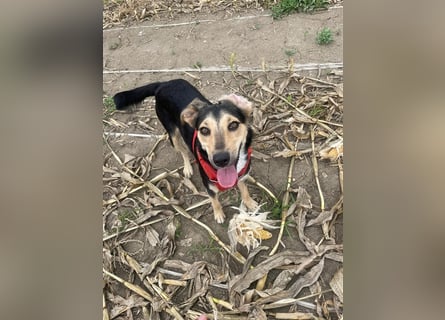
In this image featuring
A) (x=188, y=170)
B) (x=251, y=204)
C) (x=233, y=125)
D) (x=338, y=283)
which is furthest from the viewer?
(x=188, y=170)

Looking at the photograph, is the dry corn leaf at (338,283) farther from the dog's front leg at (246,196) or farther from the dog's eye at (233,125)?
the dog's eye at (233,125)

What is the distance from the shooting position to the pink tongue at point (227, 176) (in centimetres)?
142

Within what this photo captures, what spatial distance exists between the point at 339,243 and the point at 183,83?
0.81m

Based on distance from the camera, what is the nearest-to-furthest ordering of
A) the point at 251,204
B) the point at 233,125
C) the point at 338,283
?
the point at 338,283
the point at 233,125
the point at 251,204

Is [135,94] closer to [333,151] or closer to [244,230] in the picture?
[244,230]

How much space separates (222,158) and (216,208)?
244 mm

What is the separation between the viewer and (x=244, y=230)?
1.46 metres

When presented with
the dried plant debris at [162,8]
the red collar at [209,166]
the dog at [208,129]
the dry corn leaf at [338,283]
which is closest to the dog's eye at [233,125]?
the dog at [208,129]

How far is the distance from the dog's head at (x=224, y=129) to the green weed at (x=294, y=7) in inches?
13.8

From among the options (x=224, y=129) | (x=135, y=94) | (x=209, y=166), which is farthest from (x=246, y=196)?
(x=135, y=94)

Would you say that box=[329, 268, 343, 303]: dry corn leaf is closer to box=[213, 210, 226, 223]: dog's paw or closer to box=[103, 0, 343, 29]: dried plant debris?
box=[213, 210, 226, 223]: dog's paw

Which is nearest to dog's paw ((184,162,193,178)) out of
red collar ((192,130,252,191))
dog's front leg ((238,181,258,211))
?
red collar ((192,130,252,191))
